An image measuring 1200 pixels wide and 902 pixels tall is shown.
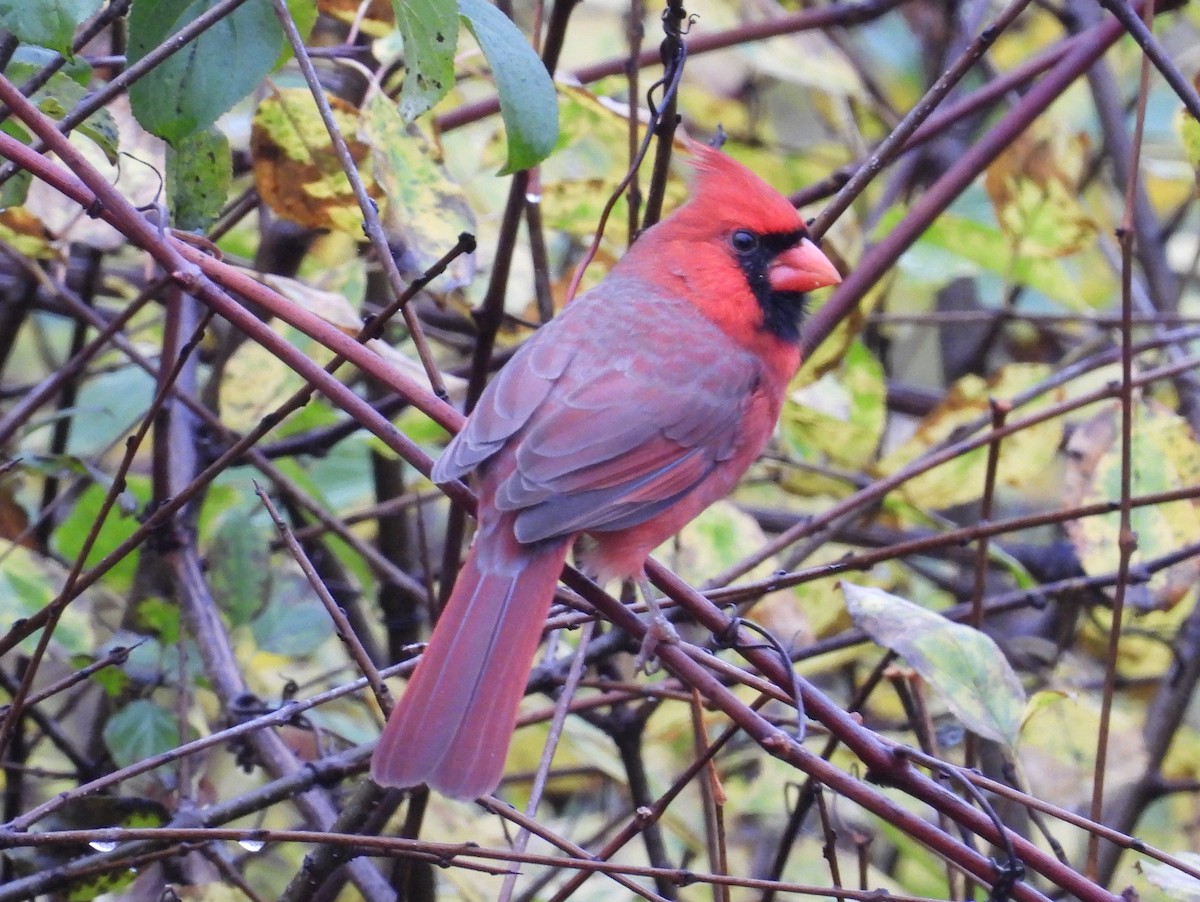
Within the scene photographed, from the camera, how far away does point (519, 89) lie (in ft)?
5.65

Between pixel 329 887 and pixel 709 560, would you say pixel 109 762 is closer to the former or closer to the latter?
pixel 329 887

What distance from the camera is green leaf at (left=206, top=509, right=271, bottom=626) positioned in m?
2.62

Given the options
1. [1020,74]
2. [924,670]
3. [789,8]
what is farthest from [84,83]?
[789,8]

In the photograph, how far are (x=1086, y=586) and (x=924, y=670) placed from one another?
2.49ft

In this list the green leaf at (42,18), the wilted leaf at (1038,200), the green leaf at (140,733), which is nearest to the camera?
the green leaf at (42,18)

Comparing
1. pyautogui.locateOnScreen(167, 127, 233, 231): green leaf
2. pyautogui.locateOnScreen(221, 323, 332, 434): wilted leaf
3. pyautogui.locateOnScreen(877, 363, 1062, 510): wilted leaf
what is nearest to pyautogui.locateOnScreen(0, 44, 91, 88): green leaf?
pyautogui.locateOnScreen(167, 127, 233, 231): green leaf

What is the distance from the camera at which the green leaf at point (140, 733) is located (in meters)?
2.28

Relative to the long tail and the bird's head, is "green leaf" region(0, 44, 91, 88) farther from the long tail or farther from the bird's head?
the bird's head

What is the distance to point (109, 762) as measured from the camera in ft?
8.16

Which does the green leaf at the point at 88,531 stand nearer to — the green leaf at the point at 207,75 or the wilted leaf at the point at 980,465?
the green leaf at the point at 207,75

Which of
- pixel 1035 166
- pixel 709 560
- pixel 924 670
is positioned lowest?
pixel 924 670

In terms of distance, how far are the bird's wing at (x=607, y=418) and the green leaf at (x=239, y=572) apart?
66 centimetres

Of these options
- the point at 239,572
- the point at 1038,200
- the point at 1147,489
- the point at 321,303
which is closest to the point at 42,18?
the point at 321,303

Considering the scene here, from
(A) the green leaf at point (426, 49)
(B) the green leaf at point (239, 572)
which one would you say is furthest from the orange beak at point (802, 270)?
(B) the green leaf at point (239, 572)
